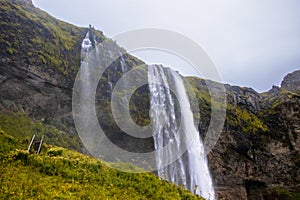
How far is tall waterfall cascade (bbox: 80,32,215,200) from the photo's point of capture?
2394 centimetres

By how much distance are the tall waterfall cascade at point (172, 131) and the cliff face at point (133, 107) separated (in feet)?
2.96

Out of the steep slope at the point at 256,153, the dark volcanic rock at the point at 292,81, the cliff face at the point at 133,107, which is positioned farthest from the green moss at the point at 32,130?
the dark volcanic rock at the point at 292,81

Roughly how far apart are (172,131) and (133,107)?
12.5 ft

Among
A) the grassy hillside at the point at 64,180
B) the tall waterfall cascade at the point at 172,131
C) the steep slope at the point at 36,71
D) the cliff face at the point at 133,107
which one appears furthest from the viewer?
the tall waterfall cascade at the point at 172,131

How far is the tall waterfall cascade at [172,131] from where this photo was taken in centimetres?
2394

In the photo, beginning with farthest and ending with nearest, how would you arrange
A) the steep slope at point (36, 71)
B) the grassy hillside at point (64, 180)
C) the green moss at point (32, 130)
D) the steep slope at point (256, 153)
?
the steep slope at point (256, 153) → the steep slope at point (36, 71) → the green moss at point (32, 130) → the grassy hillside at point (64, 180)

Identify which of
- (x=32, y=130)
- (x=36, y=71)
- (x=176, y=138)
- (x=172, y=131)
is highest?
(x=36, y=71)

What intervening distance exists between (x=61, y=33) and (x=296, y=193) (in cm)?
2640

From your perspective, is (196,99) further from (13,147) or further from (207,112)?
(13,147)

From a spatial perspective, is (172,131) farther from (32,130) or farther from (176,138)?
(32,130)

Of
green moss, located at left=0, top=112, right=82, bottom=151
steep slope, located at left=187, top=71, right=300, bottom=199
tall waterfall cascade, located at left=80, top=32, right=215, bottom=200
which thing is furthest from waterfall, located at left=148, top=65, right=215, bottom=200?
green moss, located at left=0, top=112, right=82, bottom=151

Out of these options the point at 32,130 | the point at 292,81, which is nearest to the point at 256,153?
the point at 32,130

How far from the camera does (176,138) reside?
25094 mm

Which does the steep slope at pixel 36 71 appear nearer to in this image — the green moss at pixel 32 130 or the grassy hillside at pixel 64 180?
the green moss at pixel 32 130
